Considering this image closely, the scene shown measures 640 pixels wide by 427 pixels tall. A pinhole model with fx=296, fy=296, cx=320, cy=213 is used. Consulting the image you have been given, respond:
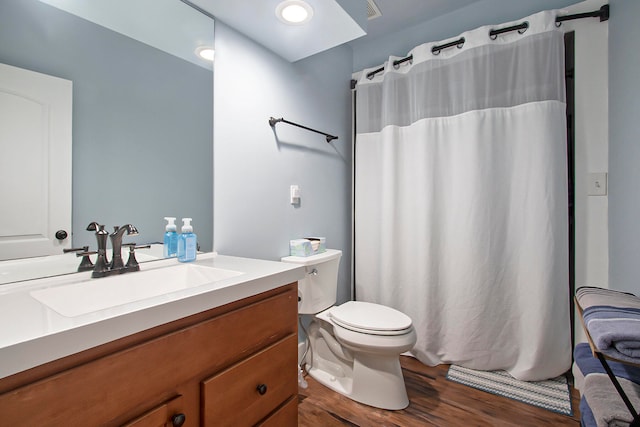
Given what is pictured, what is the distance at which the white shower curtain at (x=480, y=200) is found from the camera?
1.66 m

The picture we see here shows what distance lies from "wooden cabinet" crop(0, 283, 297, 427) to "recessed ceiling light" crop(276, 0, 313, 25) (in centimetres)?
121

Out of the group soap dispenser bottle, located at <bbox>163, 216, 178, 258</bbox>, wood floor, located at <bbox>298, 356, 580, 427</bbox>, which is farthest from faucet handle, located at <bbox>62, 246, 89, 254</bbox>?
wood floor, located at <bbox>298, 356, 580, 427</bbox>

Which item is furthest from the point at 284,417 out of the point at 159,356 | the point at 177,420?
the point at 159,356

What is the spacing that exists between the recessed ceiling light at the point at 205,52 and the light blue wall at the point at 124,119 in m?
0.07

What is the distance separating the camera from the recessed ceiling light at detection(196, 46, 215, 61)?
53.9 inches

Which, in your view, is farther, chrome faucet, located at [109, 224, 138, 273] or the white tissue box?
the white tissue box

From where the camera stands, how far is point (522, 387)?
166 cm

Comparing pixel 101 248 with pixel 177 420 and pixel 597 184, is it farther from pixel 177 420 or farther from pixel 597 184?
pixel 597 184

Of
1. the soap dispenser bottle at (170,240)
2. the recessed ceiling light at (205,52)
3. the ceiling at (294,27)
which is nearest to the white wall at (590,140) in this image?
the ceiling at (294,27)

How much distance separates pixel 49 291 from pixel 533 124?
2289mm

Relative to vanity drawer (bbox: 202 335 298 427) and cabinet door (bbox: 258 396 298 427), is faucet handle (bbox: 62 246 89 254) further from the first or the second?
cabinet door (bbox: 258 396 298 427)

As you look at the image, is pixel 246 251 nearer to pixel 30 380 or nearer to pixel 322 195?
pixel 322 195

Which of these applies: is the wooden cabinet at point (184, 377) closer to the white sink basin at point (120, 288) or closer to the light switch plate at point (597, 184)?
the white sink basin at point (120, 288)

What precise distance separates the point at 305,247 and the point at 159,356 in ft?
3.75
